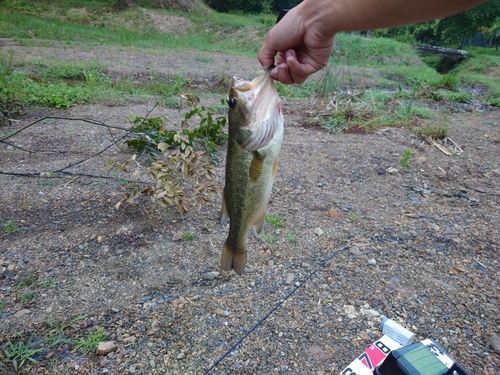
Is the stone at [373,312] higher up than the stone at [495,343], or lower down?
lower down

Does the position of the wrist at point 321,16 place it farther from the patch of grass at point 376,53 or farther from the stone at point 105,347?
the patch of grass at point 376,53

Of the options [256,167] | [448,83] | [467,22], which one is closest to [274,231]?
[256,167]

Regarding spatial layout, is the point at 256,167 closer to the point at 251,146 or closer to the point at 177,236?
the point at 251,146

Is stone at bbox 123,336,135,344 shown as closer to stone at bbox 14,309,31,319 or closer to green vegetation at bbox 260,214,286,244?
stone at bbox 14,309,31,319

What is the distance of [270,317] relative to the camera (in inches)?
96.2

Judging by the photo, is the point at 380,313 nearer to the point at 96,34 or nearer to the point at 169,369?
the point at 169,369

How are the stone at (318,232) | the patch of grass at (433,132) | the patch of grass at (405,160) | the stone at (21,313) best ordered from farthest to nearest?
1. the patch of grass at (433,132)
2. the patch of grass at (405,160)
3. the stone at (318,232)
4. the stone at (21,313)

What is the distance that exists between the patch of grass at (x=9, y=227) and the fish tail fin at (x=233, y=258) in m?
2.01

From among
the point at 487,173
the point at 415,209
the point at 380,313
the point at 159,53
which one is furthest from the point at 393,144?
the point at 159,53

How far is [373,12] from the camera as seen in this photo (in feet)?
5.31

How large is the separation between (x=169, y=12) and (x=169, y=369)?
2416 cm

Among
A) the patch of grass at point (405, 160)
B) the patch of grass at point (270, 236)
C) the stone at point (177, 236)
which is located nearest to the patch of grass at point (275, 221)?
the patch of grass at point (270, 236)

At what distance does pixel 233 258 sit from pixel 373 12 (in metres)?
1.52

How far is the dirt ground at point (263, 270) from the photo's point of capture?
2.22 metres
